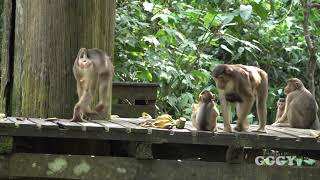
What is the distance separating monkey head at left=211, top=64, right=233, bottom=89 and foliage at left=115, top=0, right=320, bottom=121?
2.30 m

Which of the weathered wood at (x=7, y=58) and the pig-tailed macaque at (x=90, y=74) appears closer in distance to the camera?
the pig-tailed macaque at (x=90, y=74)

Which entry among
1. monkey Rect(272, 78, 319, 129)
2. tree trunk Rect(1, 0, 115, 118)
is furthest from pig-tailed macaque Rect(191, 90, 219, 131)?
monkey Rect(272, 78, 319, 129)

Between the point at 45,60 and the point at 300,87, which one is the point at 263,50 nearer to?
the point at 300,87

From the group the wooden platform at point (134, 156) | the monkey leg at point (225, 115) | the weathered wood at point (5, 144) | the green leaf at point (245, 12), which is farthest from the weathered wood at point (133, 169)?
the green leaf at point (245, 12)

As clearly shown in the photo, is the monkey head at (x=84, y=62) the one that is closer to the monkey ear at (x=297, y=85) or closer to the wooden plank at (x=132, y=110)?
the wooden plank at (x=132, y=110)

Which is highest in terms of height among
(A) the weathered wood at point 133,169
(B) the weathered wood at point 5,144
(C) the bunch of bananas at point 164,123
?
(C) the bunch of bananas at point 164,123

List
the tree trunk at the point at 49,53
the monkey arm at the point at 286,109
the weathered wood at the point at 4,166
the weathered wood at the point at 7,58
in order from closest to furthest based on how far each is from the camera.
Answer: the weathered wood at the point at 4,166, the tree trunk at the point at 49,53, the weathered wood at the point at 7,58, the monkey arm at the point at 286,109

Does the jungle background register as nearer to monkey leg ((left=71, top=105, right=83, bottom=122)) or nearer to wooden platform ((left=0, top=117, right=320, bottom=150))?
wooden platform ((left=0, top=117, right=320, bottom=150))

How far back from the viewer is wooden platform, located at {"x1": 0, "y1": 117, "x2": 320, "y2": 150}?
17.7 ft

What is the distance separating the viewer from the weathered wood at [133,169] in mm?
5578

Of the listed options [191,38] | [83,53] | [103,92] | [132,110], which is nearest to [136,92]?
[132,110]

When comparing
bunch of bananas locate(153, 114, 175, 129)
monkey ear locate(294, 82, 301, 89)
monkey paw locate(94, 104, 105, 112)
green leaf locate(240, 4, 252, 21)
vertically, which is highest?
green leaf locate(240, 4, 252, 21)

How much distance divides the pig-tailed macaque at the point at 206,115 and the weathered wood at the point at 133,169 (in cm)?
45

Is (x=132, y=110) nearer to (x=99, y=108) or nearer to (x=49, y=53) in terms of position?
(x=99, y=108)
